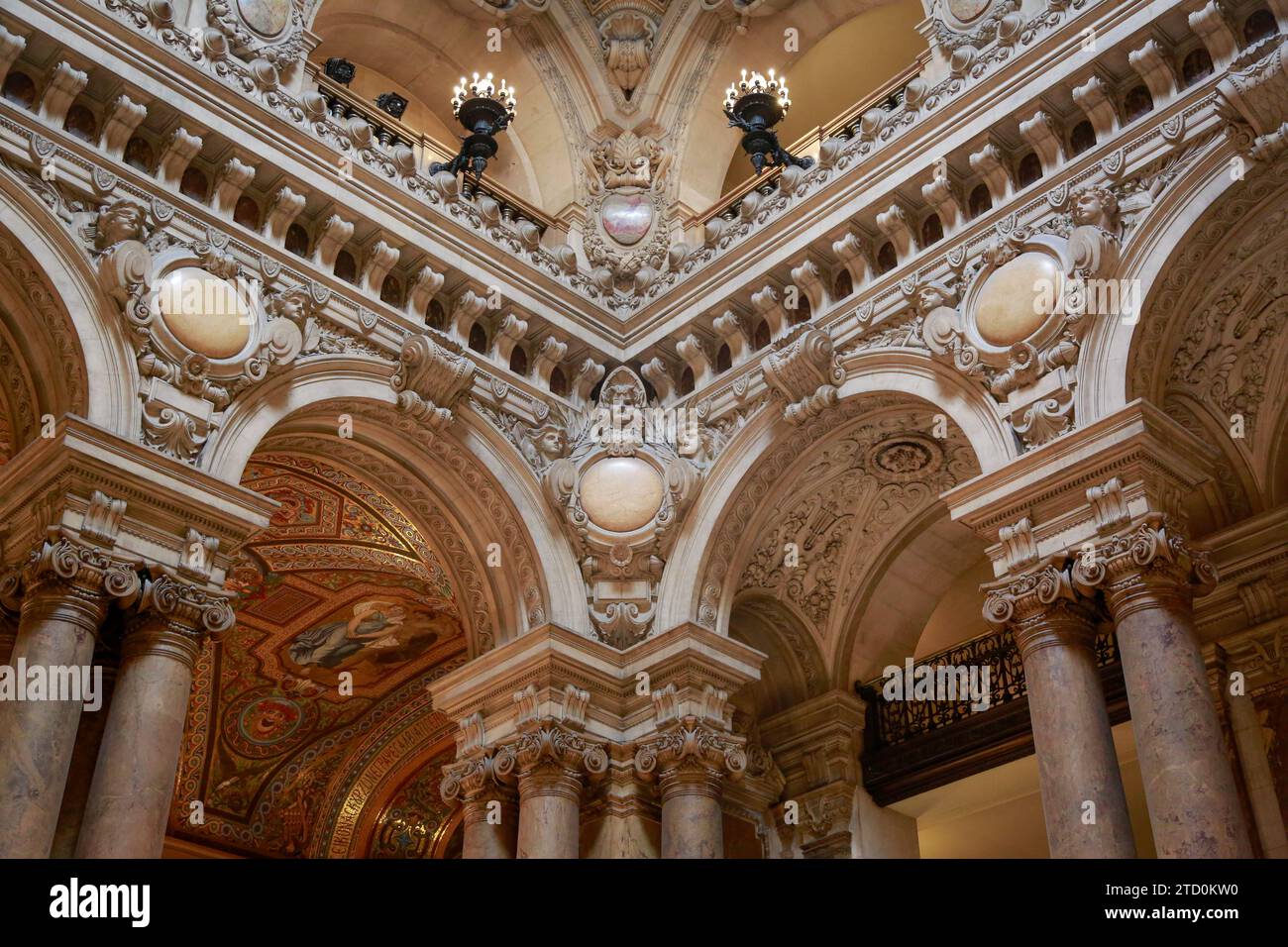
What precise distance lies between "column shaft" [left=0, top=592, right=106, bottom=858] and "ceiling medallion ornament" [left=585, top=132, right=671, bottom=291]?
549 centimetres

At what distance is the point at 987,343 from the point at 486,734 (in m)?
4.39

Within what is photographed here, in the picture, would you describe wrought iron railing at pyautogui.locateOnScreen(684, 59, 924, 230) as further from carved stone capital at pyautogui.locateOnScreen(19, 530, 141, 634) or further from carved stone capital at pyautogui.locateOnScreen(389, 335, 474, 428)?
carved stone capital at pyautogui.locateOnScreen(19, 530, 141, 634)

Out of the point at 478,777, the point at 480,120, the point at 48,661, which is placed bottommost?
the point at 48,661

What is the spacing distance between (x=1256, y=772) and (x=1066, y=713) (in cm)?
214

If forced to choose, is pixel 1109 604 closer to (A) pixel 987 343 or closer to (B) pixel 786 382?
(A) pixel 987 343

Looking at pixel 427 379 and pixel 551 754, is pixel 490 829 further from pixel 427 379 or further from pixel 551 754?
pixel 427 379

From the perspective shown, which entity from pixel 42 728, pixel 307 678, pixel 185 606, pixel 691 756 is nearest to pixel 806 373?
pixel 691 756

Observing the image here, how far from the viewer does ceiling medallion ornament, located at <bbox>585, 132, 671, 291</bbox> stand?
12.2m

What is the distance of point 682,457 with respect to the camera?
10.8 meters

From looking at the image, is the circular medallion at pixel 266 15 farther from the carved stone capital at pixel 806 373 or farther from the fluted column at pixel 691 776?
the fluted column at pixel 691 776

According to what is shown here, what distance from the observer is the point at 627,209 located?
12.8m

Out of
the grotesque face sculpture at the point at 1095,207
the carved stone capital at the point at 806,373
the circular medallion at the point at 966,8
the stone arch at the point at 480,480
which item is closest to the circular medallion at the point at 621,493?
the stone arch at the point at 480,480
